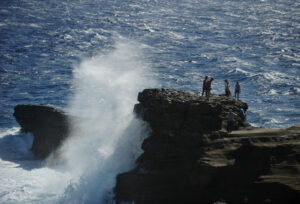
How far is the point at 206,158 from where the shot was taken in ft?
97.4

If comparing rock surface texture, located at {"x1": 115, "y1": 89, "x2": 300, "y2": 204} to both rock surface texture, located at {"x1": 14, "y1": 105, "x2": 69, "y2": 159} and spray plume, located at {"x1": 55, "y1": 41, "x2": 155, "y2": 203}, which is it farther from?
rock surface texture, located at {"x1": 14, "y1": 105, "x2": 69, "y2": 159}

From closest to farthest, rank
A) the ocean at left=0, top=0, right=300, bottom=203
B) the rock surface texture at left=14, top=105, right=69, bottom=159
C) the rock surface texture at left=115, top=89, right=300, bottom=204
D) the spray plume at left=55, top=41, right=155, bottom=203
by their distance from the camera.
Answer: the rock surface texture at left=115, top=89, right=300, bottom=204
the spray plume at left=55, top=41, right=155, bottom=203
the ocean at left=0, top=0, right=300, bottom=203
the rock surface texture at left=14, top=105, right=69, bottom=159

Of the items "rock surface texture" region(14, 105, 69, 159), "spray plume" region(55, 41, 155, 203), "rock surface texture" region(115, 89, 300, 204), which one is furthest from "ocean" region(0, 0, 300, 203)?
"rock surface texture" region(115, 89, 300, 204)

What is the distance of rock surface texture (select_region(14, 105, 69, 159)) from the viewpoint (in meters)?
44.9

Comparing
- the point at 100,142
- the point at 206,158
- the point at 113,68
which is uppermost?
the point at 206,158

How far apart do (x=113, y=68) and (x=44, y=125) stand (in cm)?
2984

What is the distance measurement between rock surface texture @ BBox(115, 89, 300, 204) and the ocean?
9.83 ft

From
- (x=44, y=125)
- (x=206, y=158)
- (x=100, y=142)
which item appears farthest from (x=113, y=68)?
(x=206, y=158)

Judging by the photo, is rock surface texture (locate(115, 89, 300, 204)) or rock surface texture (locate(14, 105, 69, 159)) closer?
rock surface texture (locate(115, 89, 300, 204))

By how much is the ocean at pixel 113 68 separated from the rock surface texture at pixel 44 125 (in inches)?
50.1

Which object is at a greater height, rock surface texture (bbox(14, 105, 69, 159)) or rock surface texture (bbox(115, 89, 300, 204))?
rock surface texture (bbox(115, 89, 300, 204))

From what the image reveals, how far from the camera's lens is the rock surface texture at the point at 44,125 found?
4488cm

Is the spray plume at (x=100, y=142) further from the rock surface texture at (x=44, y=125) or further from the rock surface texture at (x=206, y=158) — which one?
the rock surface texture at (x=206, y=158)

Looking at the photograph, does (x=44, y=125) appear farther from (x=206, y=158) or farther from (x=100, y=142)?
(x=206, y=158)
